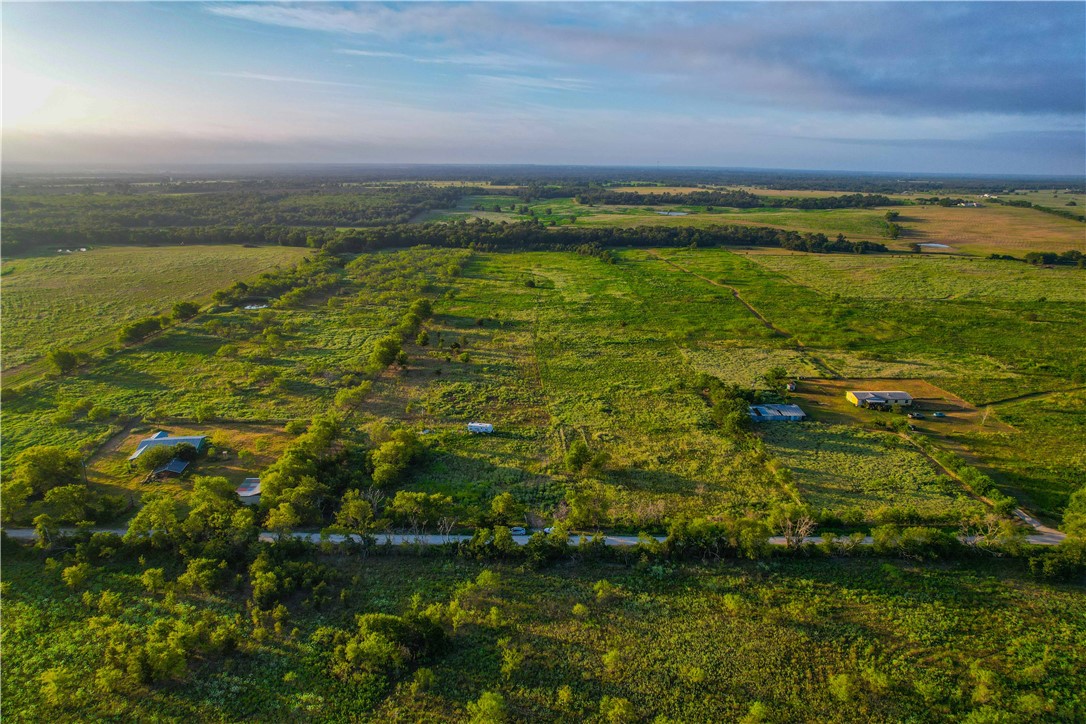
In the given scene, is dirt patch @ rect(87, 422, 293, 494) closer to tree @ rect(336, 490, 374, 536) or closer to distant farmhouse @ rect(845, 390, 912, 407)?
tree @ rect(336, 490, 374, 536)

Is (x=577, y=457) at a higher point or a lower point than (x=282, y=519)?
higher

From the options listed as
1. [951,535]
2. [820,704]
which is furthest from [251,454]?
[951,535]

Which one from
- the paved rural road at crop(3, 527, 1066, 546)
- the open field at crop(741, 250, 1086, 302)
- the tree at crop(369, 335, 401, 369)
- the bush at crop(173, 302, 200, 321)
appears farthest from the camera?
the open field at crop(741, 250, 1086, 302)

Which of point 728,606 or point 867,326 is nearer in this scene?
point 728,606

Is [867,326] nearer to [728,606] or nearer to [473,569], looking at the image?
[728,606]

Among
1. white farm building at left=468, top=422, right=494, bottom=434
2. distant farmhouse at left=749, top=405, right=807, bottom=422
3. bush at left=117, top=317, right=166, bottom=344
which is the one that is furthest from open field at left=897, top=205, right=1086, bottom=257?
bush at left=117, top=317, right=166, bottom=344

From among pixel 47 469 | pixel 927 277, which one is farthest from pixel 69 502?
pixel 927 277

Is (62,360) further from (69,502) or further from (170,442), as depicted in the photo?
(69,502)
